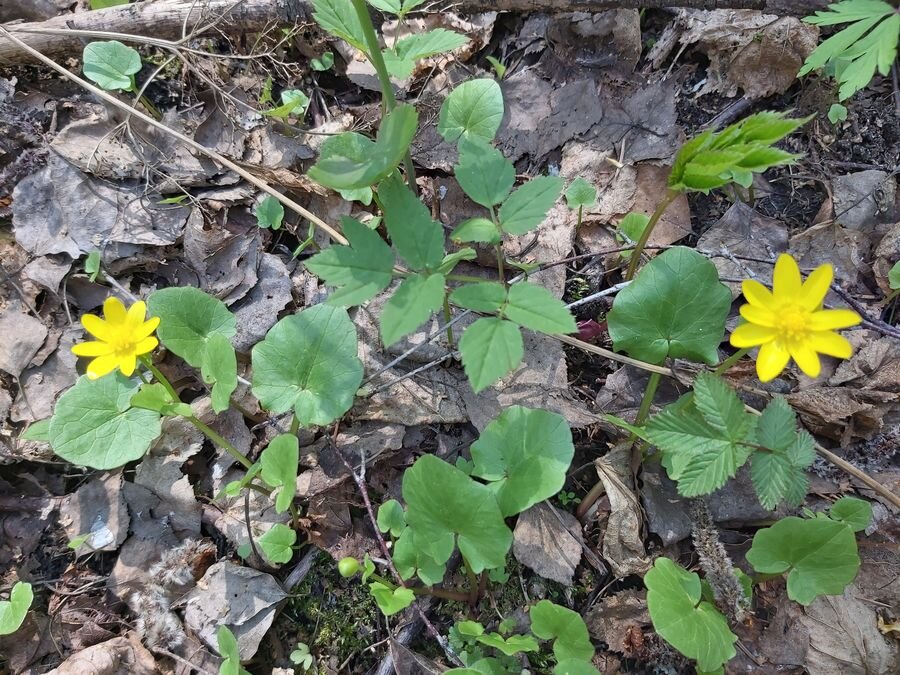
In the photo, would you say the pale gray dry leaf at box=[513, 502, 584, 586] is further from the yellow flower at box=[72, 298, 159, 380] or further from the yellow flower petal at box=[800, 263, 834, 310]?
the yellow flower at box=[72, 298, 159, 380]

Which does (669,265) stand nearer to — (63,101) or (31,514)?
(31,514)

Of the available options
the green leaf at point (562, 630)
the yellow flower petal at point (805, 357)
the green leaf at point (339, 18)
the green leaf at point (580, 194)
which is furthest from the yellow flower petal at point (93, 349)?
the yellow flower petal at point (805, 357)

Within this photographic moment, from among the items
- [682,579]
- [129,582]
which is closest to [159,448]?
[129,582]

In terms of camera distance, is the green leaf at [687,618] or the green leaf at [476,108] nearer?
the green leaf at [687,618]

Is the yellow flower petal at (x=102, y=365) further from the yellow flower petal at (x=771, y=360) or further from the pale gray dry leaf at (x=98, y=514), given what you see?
the yellow flower petal at (x=771, y=360)

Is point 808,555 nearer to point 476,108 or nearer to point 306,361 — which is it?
point 306,361

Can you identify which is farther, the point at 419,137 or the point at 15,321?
the point at 419,137

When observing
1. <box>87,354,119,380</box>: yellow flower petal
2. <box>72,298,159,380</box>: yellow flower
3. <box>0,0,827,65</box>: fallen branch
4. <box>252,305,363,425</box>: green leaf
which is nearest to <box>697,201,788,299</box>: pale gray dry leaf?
<box>0,0,827,65</box>: fallen branch
